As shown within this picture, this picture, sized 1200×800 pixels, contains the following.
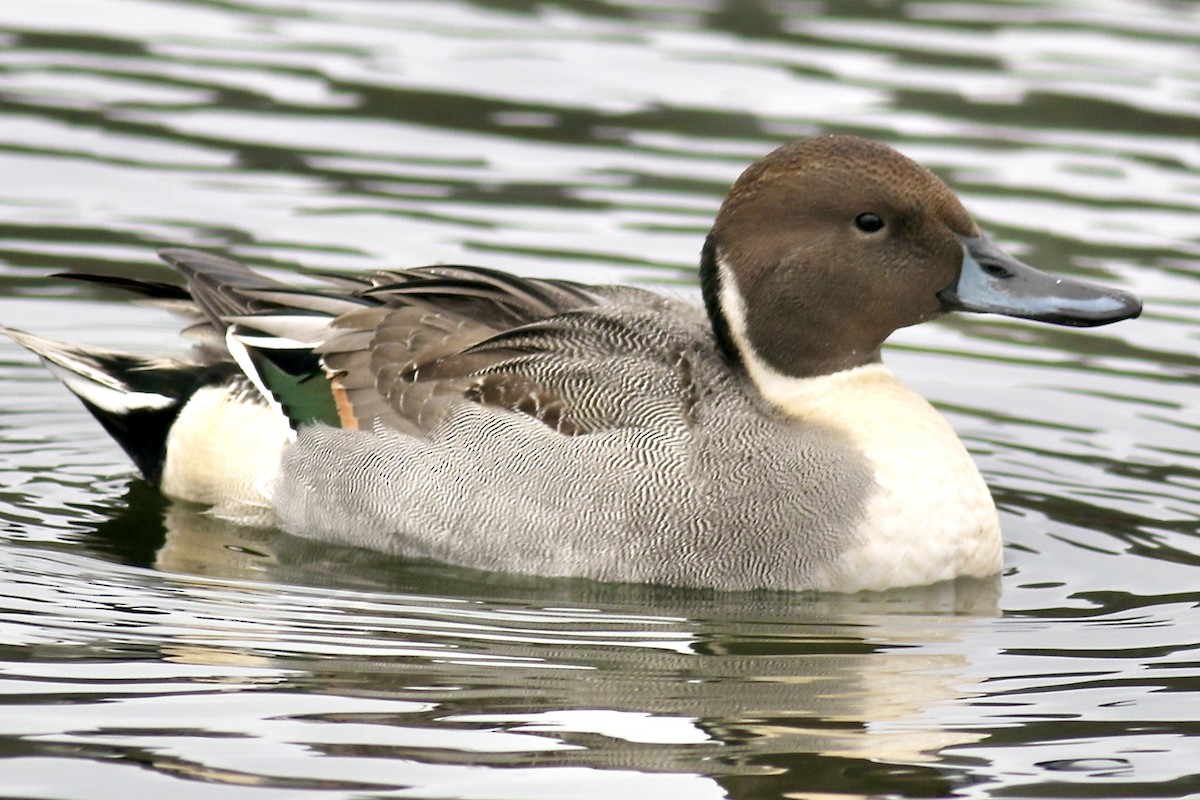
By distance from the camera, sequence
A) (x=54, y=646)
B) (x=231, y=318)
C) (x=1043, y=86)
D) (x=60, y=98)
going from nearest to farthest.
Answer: (x=54, y=646) < (x=231, y=318) < (x=60, y=98) < (x=1043, y=86)

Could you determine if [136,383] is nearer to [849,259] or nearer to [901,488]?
[849,259]

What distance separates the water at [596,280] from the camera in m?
5.27

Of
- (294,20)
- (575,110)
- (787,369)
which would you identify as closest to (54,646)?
(787,369)

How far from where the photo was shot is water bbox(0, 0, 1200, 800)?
5.27 meters

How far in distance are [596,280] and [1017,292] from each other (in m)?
3.01

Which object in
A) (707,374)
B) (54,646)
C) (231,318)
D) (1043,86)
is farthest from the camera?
(1043,86)

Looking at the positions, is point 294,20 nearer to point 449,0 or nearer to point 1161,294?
point 449,0

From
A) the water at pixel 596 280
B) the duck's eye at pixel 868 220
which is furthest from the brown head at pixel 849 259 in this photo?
the water at pixel 596 280

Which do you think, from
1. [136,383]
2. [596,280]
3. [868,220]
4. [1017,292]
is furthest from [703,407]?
[596,280]

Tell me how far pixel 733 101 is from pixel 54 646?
6851 mm

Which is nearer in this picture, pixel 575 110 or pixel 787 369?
pixel 787 369

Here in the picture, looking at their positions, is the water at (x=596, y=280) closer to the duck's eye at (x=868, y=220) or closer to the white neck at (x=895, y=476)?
the white neck at (x=895, y=476)

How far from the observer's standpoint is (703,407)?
6832mm

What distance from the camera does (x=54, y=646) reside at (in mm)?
5742
